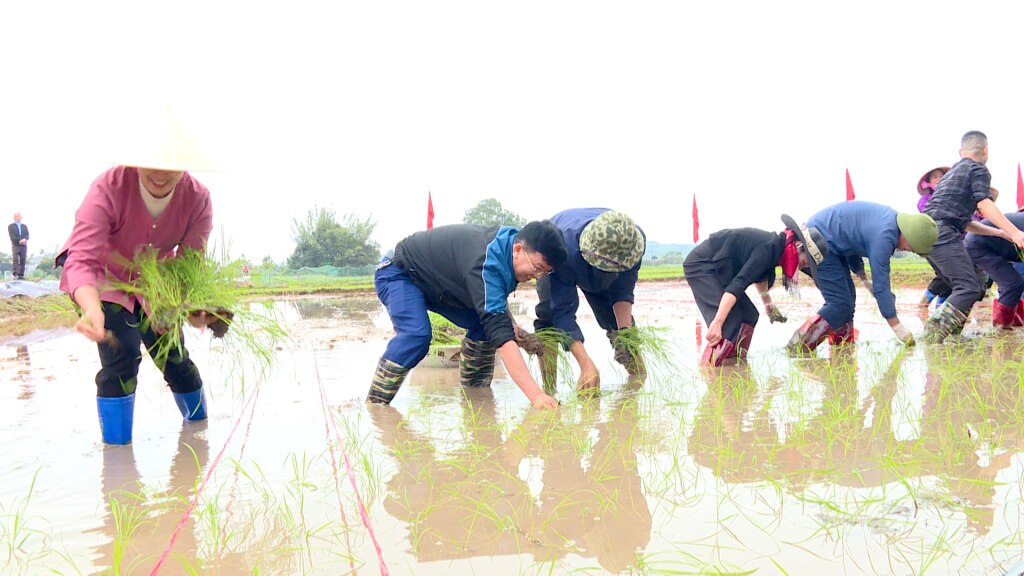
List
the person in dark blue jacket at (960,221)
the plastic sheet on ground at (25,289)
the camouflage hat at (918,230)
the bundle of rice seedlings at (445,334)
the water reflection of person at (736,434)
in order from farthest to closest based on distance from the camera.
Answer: the plastic sheet on ground at (25,289) < the bundle of rice seedlings at (445,334) < the person in dark blue jacket at (960,221) < the camouflage hat at (918,230) < the water reflection of person at (736,434)

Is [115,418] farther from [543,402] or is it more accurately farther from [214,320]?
[543,402]

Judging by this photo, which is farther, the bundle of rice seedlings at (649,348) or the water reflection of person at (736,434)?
the bundle of rice seedlings at (649,348)

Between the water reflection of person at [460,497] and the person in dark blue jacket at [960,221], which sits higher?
the person in dark blue jacket at [960,221]

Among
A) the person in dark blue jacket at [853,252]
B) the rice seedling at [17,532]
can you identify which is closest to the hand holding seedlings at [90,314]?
the rice seedling at [17,532]

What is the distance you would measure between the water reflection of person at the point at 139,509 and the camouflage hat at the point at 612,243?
1.93 metres

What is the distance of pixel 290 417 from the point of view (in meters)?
3.52

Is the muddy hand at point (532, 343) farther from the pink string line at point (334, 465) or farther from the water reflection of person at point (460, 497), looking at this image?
the pink string line at point (334, 465)

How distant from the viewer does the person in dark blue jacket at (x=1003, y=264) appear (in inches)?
222

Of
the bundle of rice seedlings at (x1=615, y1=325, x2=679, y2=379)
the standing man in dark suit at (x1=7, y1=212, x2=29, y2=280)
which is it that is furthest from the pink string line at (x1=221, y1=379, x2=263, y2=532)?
the standing man in dark suit at (x1=7, y1=212, x2=29, y2=280)

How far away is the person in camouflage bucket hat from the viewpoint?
11.7 feet

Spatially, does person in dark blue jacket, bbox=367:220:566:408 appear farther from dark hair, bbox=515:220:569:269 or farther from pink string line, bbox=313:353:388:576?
pink string line, bbox=313:353:388:576

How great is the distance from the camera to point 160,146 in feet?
8.95

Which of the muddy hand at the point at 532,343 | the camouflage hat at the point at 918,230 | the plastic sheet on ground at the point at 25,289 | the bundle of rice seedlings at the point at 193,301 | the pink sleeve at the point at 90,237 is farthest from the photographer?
the plastic sheet on ground at the point at 25,289

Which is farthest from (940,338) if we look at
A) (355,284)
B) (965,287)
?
(355,284)
